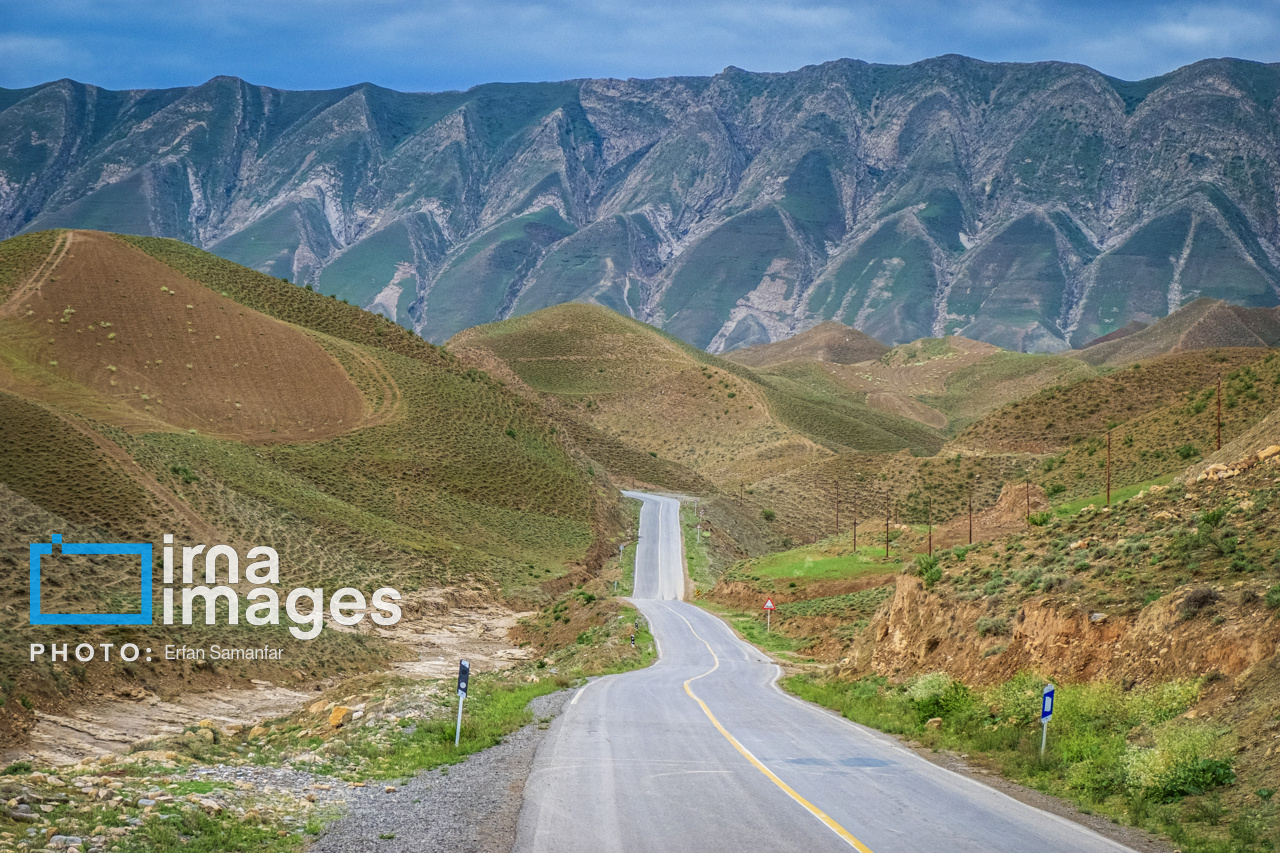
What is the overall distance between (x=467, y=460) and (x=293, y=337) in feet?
63.2

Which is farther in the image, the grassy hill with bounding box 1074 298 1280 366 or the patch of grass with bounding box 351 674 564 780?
the grassy hill with bounding box 1074 298 1280 366

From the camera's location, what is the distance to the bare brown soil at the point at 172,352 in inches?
2689

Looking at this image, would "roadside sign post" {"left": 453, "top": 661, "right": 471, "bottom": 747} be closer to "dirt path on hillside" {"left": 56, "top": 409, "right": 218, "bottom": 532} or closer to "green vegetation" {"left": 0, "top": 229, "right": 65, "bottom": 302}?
"dirt path on hillside" {"left": 56, "top": 409, "right": 218, "bottom": 532}

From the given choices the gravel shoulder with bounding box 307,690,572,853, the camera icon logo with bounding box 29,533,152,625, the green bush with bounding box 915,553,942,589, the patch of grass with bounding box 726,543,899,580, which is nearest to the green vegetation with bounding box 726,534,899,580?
the patch of grass with bounding box 726,543,899,580

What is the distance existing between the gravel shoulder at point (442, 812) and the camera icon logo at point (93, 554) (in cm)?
1722

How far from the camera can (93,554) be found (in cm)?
3469

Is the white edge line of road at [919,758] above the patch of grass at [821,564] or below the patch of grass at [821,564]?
below

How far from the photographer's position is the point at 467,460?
73.9 m

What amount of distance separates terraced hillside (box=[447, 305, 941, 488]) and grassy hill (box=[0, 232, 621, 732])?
96.1 ft

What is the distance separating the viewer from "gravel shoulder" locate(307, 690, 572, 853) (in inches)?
435

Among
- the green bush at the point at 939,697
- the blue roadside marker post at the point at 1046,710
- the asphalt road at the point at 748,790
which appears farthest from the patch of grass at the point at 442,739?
the blue roadside marker post at the point at 1046,710

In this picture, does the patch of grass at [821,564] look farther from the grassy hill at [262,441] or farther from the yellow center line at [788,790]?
the yellow center line at [788,790]

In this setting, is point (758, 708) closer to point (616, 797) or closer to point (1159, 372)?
point (616, 797)

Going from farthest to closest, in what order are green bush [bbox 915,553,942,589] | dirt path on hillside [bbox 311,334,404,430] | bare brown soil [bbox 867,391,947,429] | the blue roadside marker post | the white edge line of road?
bare brown soil [bbox 867,391,947,429] < dirt path on hillside [bbox 311,334,404,430] < green bush [bbox 915,553,942,589] < the blue roadside marker post < the white edge line of road
